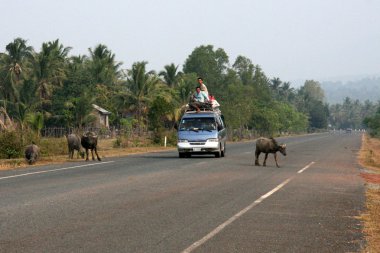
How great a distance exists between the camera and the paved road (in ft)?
25.3

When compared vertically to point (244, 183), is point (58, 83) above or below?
above

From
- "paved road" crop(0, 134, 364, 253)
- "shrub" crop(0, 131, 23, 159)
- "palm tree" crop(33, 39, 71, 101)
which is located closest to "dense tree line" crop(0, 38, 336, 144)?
"palm tree" crop(33, 39, 71, 101)

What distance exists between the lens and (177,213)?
10.3 metres

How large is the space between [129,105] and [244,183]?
57397 millimetres

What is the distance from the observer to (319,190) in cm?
1497

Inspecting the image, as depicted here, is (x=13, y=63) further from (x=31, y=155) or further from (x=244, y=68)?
(x=244, y=68)

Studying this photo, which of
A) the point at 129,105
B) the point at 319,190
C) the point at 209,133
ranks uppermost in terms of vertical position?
the point at 129,105

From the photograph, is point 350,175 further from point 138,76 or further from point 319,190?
point 138,76

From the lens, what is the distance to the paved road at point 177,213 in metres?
7.72

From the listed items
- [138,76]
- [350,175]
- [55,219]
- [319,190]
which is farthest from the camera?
[138,76]

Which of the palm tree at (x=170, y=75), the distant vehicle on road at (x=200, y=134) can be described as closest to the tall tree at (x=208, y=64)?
the palm tree at (x=170, y=75)

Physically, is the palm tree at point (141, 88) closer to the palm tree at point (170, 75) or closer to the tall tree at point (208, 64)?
the palm tree at point (170, 75)

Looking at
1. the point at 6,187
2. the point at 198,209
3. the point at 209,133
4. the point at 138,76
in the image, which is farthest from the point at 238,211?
the point at 138,76

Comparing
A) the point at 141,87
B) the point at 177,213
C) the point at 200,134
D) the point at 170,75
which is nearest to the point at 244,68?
the point at 170,75
